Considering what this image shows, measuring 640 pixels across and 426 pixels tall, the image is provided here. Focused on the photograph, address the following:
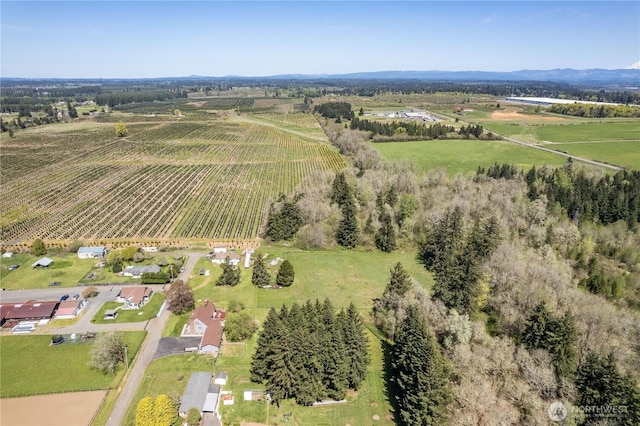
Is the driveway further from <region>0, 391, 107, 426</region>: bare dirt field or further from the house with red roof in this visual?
<region>0, 391, 107, 426</region>: bare dirt field

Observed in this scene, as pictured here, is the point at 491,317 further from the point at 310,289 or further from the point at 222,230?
the point at 222,230

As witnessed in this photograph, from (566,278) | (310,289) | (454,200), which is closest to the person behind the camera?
(566,278)

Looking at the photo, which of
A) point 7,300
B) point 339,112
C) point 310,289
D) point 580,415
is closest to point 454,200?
point 310,289

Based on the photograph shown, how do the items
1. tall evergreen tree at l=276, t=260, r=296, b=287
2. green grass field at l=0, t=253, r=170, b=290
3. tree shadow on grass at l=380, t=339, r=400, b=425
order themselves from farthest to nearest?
green grass field at l=0, t=253, r=170, b=290, tall evergreen tree at l=276, t=260, r=296, b=287, tree shadow on grass at l=380, t=339, r=400, b=425

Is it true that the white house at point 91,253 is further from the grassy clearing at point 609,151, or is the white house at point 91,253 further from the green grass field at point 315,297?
the grassy clearing at point 609,151

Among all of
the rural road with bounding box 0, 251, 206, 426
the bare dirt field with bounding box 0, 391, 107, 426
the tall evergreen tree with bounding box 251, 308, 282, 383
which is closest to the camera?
the bare dirt field with bounding box 0, 391, 107, 426

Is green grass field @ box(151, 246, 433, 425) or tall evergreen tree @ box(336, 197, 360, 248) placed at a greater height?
tall evergreen tree @ box(336, 197, 360, 248)

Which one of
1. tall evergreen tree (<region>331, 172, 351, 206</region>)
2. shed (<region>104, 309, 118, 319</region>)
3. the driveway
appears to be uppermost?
tall evergreen tree (<region>331, 172, 351, 206</region>)

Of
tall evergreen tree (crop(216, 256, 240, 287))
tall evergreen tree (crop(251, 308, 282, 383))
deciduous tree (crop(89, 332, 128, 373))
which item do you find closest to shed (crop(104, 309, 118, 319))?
deciduous tree (crop(89, 332, 128, 373))
